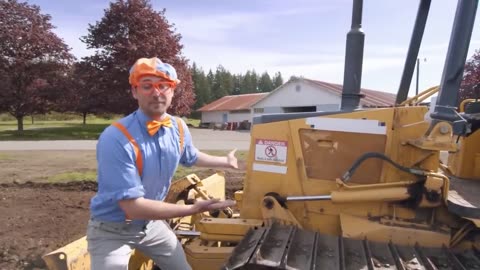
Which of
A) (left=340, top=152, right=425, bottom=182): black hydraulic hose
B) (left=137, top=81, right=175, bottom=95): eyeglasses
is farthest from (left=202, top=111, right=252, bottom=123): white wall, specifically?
(left=137, top=81, right=175, bottom=95): eyeglasses

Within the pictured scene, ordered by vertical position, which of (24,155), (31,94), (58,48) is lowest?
(24,155)

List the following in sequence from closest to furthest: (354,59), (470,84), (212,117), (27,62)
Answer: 1. (354,59)
2. (470,84)
3. (27,62)
4. (212,117)

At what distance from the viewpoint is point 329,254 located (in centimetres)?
262

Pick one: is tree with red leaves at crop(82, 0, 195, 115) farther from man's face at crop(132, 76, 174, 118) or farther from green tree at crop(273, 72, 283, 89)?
green tree at crop(273, 72, 283, 89)

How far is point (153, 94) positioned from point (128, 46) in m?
25.2

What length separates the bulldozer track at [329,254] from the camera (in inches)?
95.3

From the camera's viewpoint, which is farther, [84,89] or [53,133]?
[53,133]

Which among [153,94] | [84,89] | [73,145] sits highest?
[153,94]

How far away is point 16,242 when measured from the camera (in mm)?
5848

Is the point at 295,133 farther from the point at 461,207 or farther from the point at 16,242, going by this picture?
the point at 16,242

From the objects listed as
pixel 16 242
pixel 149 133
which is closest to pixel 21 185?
pixel 16 242

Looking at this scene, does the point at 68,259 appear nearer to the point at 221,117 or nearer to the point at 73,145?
the point at 73,145

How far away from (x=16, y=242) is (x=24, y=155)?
10205 millimetres

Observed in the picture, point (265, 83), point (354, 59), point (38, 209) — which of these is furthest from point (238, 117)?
point (265, 83)
